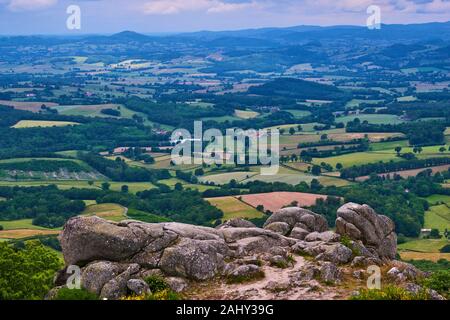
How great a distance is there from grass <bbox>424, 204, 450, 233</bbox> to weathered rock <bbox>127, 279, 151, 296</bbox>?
9935 cm

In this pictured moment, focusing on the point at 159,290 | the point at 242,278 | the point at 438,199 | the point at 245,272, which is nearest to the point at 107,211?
the point at 438,199

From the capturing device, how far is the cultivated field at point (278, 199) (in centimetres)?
13588

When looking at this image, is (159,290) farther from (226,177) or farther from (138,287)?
(226,177)

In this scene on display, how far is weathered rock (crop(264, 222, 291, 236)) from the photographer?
52.2m

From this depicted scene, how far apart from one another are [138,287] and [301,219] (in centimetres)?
1970

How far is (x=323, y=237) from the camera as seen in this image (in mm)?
48750

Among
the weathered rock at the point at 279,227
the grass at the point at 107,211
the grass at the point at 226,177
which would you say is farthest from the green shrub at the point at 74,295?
the grass at the point at 226,177

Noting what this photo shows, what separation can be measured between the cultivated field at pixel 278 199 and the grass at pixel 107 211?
26501mm

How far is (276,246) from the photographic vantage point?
46.7 m

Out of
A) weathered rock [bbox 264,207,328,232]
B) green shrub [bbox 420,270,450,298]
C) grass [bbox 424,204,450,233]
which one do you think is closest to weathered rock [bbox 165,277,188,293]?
green shrub [bbox 420,270,450,298]

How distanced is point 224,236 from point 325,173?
14052cm

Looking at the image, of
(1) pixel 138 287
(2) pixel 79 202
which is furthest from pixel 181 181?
(1) pixel 138 287

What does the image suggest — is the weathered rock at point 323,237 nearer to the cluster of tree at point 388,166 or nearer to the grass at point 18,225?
the grass at point 18,225
